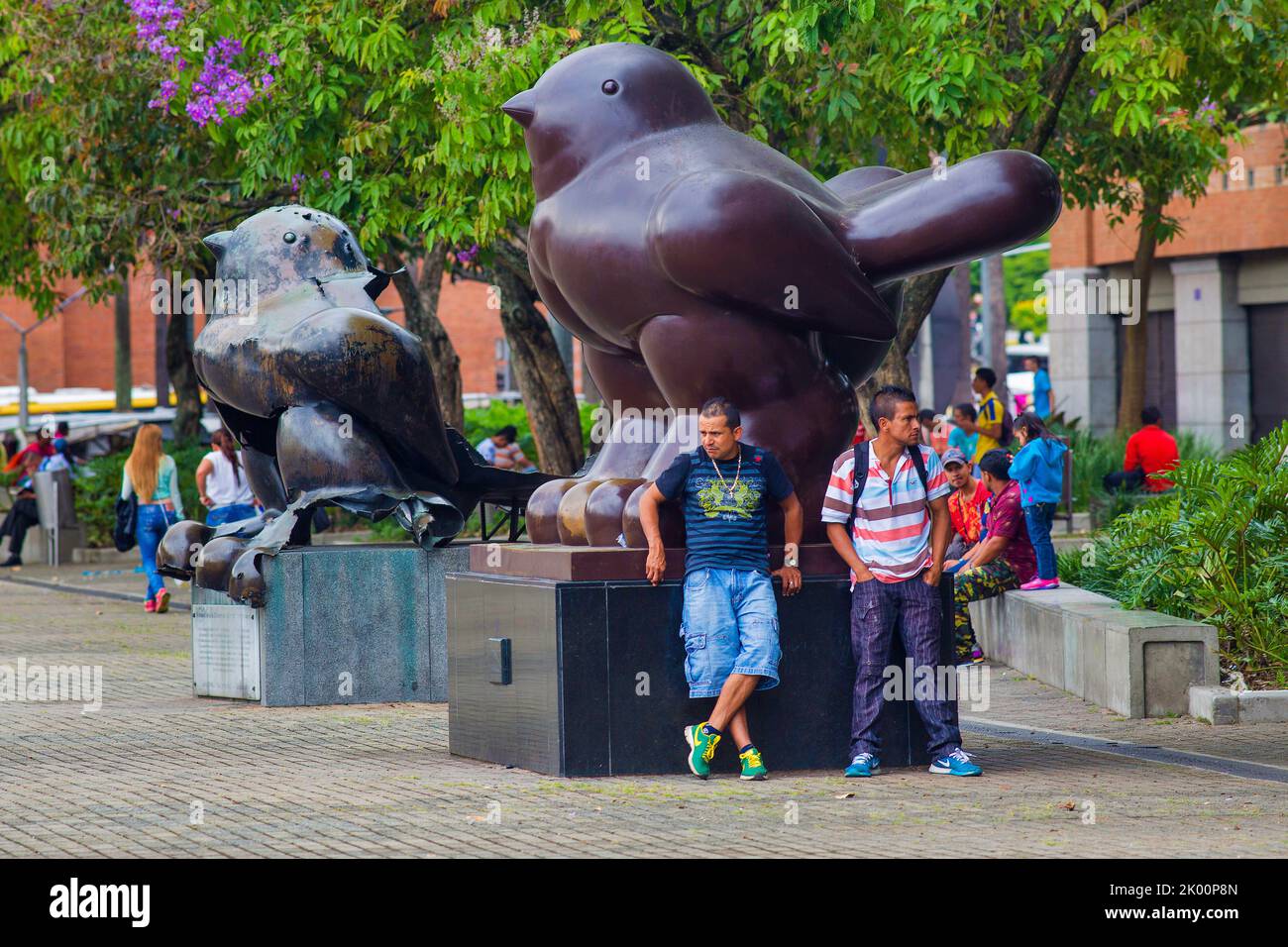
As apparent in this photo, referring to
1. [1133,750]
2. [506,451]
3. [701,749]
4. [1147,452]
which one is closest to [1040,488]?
[1133,750]

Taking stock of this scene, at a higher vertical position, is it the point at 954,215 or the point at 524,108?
the point at 524,108

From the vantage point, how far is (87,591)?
19984 millimetres

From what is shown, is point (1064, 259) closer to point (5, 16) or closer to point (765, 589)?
point (5, 16)

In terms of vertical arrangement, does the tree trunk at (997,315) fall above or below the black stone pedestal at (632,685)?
above

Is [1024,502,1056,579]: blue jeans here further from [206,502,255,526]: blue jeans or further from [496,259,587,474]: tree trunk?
[496,259,587,474]: tree trunk

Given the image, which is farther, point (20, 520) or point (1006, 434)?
point (20, 520)

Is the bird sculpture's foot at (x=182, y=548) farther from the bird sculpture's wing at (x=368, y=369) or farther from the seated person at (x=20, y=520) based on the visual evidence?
the seated person at (x=20, y=520)

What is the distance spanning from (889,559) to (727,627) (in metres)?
0.80

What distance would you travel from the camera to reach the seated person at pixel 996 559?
481 inches

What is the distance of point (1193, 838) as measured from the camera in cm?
668

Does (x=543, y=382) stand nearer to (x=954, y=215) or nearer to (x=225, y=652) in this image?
(x=225, y=652)

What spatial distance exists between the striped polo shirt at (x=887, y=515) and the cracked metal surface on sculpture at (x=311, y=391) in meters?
3.72

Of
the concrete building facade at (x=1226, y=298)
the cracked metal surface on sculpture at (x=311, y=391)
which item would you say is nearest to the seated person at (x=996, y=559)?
the cracked metal surface on sculpture at (x=311, y=391)

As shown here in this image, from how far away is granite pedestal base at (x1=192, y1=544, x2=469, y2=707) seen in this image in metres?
11.1
